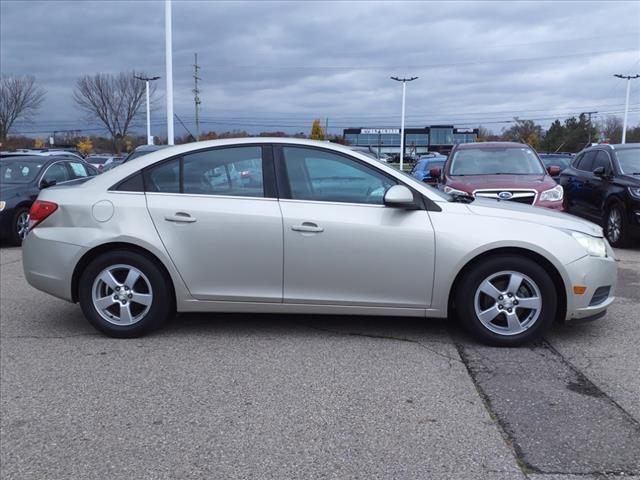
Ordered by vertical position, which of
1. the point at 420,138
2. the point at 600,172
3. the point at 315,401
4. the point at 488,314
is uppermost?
the point at 420,138

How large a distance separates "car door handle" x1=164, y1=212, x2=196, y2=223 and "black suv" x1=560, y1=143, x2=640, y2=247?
7.59 meters

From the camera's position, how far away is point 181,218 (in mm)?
5121

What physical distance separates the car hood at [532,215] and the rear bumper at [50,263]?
10.8 feet

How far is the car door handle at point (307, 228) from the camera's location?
498cm

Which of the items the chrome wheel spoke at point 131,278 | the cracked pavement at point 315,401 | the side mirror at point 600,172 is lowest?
the cracked pavement at point 315,401

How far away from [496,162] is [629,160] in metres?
2.40

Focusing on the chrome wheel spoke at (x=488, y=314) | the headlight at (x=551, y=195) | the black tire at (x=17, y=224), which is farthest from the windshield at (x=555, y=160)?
the chrome wheel spoke at (x=488, y=314)

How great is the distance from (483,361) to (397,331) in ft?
3.08

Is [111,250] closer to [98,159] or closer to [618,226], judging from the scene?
[618,226]

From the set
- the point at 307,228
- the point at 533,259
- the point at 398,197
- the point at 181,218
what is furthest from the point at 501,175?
the point at 181,218

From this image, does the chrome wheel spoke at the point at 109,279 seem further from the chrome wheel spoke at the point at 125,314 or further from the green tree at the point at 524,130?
the green tree at the point at 524,130

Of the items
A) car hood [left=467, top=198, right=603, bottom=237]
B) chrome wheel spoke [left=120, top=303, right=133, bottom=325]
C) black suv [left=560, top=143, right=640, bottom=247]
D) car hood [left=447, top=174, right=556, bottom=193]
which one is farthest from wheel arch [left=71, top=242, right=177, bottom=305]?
black suv [left=560, top=143, right=640, bottom=247]

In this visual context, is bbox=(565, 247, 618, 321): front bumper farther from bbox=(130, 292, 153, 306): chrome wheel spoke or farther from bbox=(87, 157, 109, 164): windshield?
bbox=(87, 157, 109, 164): windshield

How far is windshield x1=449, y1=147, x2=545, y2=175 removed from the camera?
10133 mm
